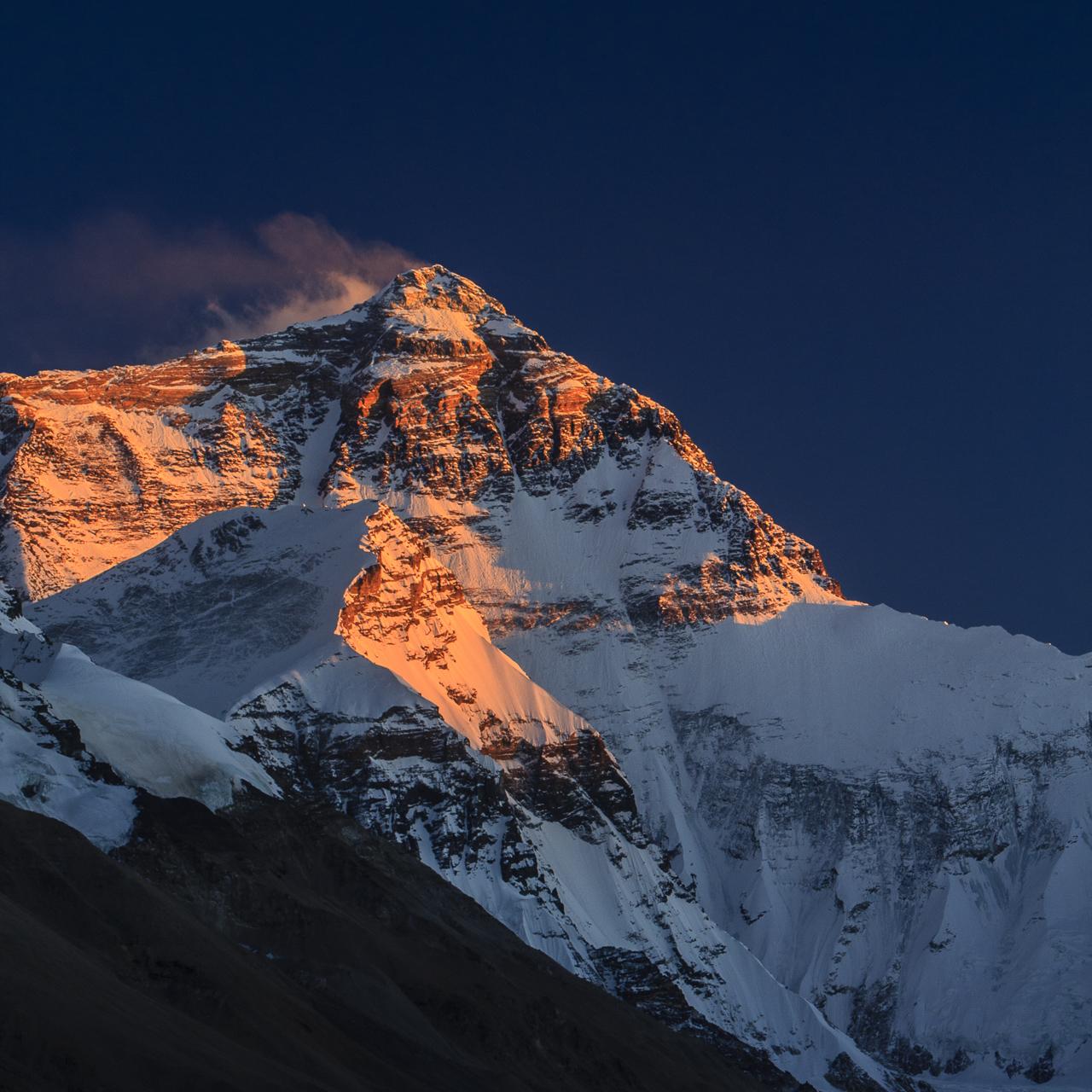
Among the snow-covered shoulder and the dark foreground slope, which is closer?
the dark foreground slope

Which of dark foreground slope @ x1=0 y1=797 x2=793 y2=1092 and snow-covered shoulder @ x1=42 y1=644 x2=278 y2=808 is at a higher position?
snow-covered shoulder @ x1=42 y1=644 x2=278 y2=808

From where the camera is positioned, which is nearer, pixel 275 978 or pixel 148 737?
pixel 275 978

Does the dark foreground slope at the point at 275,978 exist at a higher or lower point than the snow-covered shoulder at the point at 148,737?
lower

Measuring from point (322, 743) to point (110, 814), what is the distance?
68.7 metres

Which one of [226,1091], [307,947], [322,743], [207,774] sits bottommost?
[226,1091]

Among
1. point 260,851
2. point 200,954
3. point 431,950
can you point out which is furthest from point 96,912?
point 431,950

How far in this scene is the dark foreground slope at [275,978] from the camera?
9644cm

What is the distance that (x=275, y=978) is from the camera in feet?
404

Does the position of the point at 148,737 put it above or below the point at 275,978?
above

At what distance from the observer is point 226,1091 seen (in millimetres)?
96000

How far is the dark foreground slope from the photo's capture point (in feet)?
316

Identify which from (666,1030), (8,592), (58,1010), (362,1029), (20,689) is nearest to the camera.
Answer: (58,1010)

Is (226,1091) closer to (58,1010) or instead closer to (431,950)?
(58,1010)

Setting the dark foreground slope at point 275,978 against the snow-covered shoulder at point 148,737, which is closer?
the dark foreground slope at point 275,978
